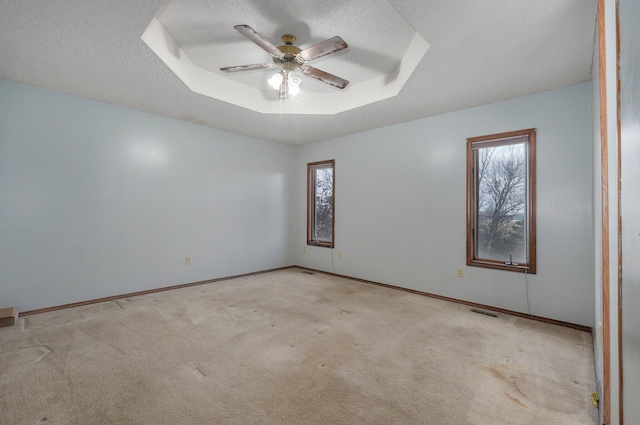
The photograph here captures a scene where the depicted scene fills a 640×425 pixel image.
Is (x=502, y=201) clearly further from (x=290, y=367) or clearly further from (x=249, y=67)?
(x=249, y=67)

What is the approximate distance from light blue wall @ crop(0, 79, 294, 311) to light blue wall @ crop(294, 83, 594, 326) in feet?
5.30

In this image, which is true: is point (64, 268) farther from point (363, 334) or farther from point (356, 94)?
point (356, 94)

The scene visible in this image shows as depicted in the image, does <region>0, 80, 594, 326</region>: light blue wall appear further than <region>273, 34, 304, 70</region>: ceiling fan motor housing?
Yes

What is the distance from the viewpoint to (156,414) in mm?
1652

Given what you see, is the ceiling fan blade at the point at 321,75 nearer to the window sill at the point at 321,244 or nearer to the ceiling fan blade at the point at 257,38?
the ceiling fan blade at the point at 257,38

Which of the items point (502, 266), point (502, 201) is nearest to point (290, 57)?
point (502, 201)

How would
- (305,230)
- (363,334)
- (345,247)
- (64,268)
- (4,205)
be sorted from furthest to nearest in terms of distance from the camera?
(305,230) < (345,247) < (64,268) < (4,205) < (363,334)

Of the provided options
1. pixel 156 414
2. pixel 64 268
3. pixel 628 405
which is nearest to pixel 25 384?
pixel 156 414

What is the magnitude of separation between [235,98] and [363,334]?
3148 mm

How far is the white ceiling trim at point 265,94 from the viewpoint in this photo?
2556mm

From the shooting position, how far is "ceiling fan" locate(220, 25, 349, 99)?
2215mm

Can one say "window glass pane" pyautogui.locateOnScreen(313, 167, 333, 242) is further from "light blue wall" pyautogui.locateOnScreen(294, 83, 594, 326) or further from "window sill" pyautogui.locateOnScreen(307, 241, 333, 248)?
"light blue wall" pyautogui.locateOnScreen(294, 83, 594, 326)

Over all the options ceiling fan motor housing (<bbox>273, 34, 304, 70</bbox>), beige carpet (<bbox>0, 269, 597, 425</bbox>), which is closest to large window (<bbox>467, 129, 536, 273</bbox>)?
beige carpet (<bbox>0, 269, 597, 425</bbox>)

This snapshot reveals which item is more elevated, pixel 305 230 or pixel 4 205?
pixel 4 205
